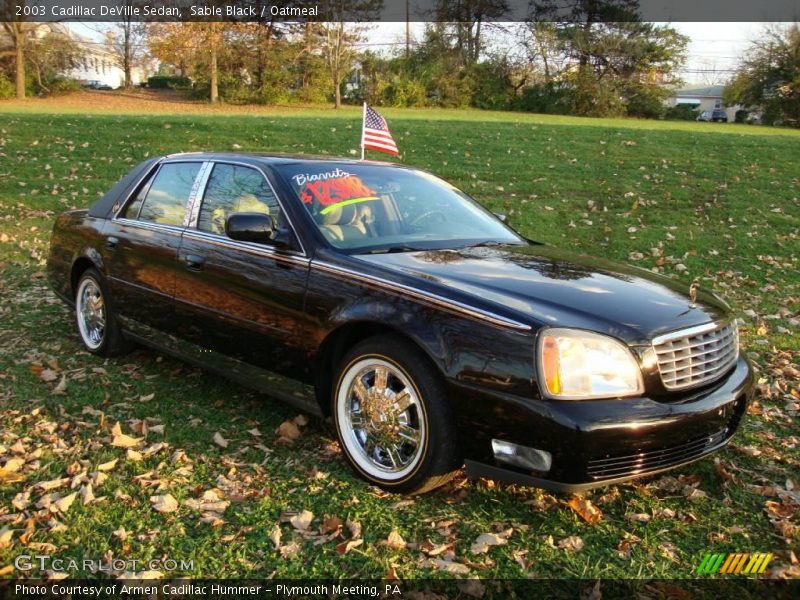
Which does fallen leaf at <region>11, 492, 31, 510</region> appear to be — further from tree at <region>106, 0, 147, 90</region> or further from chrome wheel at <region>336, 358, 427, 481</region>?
tree at <region>106, 0, 147, 90</region>

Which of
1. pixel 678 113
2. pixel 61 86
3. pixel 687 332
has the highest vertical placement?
pixel 61 86

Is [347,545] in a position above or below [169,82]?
below

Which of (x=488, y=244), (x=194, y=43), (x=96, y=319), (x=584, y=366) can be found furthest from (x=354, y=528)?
(x=194, y=43)

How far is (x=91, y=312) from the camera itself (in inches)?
204

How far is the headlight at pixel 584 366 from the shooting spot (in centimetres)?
269

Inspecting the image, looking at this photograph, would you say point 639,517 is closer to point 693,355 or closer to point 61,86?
point 693,355

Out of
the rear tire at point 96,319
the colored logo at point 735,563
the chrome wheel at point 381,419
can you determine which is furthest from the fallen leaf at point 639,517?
the rear tire at point 96,319

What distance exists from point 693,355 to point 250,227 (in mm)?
2227

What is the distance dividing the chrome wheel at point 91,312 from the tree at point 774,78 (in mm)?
38666

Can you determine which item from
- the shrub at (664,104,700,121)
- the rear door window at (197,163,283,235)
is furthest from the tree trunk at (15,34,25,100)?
the rear door window at (197,163,283,235)

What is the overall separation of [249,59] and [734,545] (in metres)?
34.9

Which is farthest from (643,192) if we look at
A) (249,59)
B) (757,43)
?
(757,43)

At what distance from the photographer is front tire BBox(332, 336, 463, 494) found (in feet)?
9.66

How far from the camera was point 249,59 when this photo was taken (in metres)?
34.1
